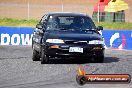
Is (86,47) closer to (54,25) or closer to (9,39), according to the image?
(54,25)

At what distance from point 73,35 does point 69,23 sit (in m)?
1.13

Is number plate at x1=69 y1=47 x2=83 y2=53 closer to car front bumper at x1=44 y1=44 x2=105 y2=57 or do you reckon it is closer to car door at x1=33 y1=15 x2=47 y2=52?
car front bumper at x1=44 y1=44 x2=105 y2=57

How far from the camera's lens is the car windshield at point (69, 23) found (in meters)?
15.9

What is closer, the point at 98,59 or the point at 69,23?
the point at 98,59

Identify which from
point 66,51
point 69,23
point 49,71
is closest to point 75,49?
point 66,51

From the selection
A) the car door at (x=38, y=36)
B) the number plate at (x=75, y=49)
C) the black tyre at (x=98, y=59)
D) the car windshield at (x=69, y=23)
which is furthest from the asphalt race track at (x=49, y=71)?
the car windshield at (x=69, y=23)

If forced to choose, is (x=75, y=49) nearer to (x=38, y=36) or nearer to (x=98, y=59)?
(x=98, y=59)

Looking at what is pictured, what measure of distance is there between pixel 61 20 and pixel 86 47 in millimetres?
2033

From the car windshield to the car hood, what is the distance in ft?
1.46

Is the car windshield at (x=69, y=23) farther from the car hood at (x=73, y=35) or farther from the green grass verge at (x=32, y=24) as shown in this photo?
the green grass verge at (x=32, y=24)

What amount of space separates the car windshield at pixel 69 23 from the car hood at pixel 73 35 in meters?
0.44

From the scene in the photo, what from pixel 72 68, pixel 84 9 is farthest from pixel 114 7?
pixel 72 68

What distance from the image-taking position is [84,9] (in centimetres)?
3925

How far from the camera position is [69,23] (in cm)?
1620
